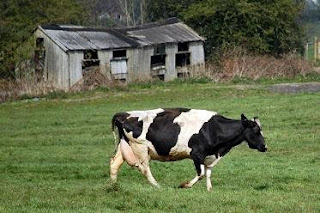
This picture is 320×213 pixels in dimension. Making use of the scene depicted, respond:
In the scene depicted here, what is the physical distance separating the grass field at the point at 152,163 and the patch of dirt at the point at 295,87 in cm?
175

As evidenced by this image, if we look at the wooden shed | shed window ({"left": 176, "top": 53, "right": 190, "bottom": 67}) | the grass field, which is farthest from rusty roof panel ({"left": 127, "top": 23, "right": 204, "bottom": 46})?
the grass field

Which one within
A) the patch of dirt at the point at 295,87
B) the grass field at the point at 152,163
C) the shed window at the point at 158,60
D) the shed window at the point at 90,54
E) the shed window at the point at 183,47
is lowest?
the grass field at the point at 152,163

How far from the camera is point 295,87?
4194cm

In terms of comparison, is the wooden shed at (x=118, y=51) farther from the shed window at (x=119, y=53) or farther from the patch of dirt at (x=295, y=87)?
the patch of dirt at (x=295, y=87)

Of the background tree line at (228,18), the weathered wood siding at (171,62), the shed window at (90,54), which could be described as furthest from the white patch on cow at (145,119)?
the background tree line at (228,18)

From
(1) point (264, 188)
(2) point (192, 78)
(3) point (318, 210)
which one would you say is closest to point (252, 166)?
(1) point (264, 188)

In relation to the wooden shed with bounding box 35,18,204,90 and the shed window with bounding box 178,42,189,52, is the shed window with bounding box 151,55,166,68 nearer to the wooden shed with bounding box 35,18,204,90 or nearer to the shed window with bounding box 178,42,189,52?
the wooden shed with bounding box 35,18,204,90

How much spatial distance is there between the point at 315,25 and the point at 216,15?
70499mm

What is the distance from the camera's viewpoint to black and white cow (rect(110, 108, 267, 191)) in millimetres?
13148

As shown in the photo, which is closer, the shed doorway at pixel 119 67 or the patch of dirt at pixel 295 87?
the patch of dirt at pixel 295 87

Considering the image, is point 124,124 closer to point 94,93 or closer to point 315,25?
point 94,93

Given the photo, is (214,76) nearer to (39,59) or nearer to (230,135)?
(39,59)

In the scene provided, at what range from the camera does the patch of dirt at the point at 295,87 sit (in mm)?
40156

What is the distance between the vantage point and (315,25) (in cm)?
12656
